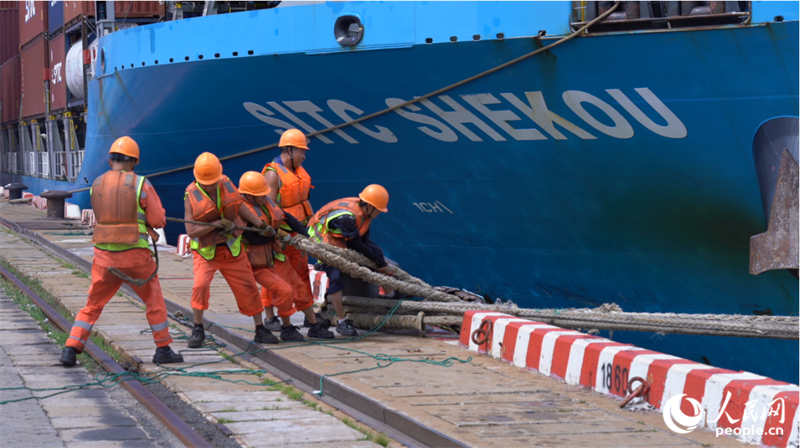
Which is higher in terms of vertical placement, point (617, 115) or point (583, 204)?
point (617, 115)

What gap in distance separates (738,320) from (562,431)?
8.76ft

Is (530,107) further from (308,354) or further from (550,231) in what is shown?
(308,354)

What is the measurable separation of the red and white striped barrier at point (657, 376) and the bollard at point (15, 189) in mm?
28126

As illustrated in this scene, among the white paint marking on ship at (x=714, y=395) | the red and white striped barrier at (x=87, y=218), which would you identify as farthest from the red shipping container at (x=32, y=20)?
the white paint marking on ship at (x=714, y=395)

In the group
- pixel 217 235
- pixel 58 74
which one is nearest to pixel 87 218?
pixel 58 74

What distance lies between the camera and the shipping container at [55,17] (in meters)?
27.1

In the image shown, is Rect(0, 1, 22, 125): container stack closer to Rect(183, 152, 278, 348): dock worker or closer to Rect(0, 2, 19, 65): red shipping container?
Rect(0, 2, 19, 65): red shipping container

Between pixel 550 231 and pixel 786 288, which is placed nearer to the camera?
pixel 786 288

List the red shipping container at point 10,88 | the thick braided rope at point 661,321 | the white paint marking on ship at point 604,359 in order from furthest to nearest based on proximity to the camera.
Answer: the red shipping container at point 10,88
the thick braided rope at point 661,321
the white paint marking on ship at point 604,359

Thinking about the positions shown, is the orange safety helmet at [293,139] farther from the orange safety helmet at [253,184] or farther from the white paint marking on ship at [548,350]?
the white paint marking on ship at [548,350]

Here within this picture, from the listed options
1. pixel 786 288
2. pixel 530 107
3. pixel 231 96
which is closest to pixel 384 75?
pixel 530 107

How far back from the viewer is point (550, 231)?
35.0 feet

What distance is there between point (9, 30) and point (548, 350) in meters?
43.5

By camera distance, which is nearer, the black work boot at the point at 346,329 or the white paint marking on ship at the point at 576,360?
the white paint marking on ship at the point at 576,360
